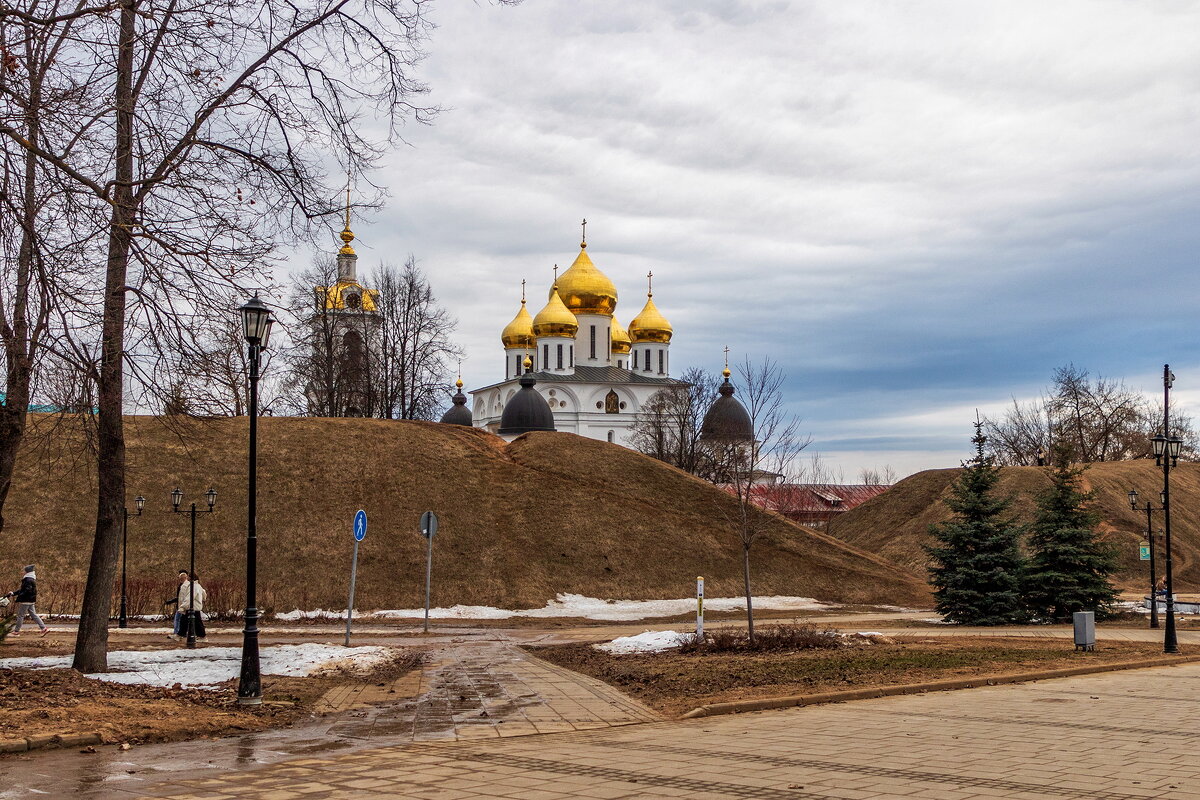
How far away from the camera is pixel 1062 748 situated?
374 inches

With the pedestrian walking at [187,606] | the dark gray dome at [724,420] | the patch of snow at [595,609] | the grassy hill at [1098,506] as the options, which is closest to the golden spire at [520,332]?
the dark gray dome at [724,420]

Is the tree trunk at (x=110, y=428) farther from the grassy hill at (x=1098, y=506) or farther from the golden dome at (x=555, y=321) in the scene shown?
the golden dome at (x=555, y=321)

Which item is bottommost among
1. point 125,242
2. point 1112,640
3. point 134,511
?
point 1112,640

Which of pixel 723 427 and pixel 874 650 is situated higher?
pixel 723 427

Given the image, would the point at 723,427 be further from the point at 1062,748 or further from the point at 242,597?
the point at 1062,748

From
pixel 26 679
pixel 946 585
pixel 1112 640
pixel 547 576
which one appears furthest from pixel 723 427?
pixel 26 679

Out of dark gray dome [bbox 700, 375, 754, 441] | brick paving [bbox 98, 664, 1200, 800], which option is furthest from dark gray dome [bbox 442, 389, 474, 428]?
brick paving [bbox 98, 664, 1200, 800]

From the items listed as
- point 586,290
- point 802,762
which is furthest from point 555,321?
point 802,762

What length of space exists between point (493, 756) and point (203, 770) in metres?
2.36

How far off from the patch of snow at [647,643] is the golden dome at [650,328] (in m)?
73.6

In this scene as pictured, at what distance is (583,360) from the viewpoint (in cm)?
9038

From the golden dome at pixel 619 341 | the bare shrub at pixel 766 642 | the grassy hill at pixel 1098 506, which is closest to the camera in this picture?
the bare shrub at pixel 766 642

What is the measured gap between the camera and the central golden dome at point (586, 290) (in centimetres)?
8906

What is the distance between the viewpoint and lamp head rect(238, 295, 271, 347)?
41.5 feet
